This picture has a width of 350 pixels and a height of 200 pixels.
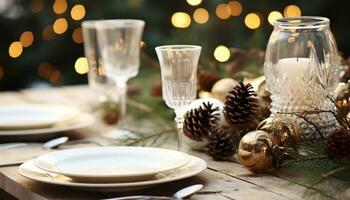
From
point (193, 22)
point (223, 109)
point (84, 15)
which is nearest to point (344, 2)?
point (193, 22)

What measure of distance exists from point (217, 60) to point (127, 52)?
0.28 m

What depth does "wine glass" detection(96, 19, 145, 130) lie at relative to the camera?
1996 millimetres

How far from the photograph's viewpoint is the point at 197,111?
1.67m

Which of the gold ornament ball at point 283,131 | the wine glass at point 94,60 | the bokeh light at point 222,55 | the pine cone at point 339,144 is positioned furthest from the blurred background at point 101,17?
the pine cone at point 339,144

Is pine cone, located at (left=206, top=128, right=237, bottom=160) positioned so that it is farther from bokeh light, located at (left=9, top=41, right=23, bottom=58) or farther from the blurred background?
bokeh light, located at (left=9, top=41, right=23, bottom=58)

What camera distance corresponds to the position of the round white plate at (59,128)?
74.3 inches

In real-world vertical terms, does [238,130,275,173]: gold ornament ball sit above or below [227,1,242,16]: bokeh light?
below

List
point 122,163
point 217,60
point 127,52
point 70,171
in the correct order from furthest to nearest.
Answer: point 217,60 → point 127,52 → point 122,163 → point 70,171

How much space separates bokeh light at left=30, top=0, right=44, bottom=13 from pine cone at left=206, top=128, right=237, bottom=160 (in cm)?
215

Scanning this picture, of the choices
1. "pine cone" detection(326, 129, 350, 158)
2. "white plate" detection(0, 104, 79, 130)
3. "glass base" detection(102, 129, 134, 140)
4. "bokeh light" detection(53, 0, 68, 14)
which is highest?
"bokeh light" detection(53, 0, 68, 14)

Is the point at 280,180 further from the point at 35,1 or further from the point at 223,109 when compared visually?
the point at 35,1

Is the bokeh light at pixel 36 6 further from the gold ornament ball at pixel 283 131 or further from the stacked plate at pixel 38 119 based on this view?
the gold ornament ball at pixel 283 131

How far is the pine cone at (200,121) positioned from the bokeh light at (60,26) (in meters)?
2.05

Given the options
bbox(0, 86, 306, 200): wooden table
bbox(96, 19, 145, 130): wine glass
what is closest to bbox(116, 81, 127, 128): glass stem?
bbox(96, 19, 145, 130): wine glass
